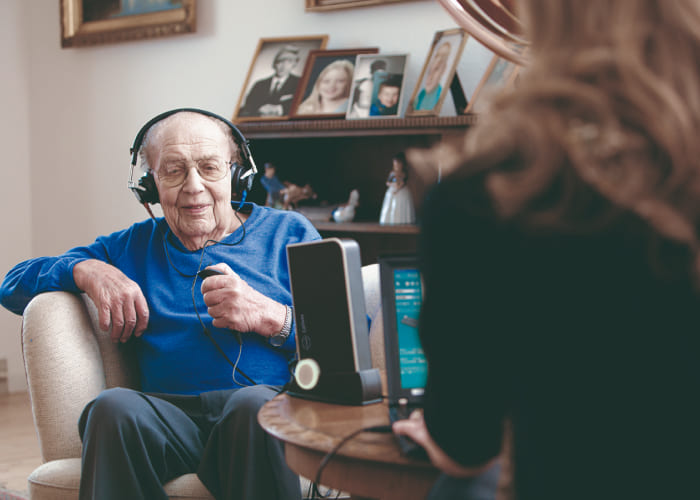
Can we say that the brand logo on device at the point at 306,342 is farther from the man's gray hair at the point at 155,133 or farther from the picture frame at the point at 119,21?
the picture frame at the point at 119,21

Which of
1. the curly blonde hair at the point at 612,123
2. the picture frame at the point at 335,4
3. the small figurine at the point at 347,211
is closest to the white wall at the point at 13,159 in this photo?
the picture frame at the point at 335,4

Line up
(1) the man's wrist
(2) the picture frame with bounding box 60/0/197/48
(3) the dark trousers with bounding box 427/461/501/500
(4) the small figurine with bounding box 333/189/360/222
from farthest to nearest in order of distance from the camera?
(2) the picture frame with bounding box 60/0/197/48 → (4) the small figurine with bounding box 333/189/360/222 → (1) the man's wrist → (3) the dark trousers with bounding box 427/461/501/500

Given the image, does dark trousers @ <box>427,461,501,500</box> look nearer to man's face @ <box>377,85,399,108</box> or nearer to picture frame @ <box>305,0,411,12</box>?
man's face @ <box>377,85,399,108</box>

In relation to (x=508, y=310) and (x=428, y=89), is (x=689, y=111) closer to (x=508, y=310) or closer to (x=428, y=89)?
(x=508, y=310)

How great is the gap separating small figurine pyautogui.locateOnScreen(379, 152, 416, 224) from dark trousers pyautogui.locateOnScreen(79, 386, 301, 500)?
1194 mm

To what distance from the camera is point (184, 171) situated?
1696mm

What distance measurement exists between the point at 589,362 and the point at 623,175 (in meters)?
0.16

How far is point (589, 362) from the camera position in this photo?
23.2 inches

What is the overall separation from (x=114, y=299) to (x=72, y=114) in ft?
8.10

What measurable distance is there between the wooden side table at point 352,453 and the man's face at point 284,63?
6.53ft

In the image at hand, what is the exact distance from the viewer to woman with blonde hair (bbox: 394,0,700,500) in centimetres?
55

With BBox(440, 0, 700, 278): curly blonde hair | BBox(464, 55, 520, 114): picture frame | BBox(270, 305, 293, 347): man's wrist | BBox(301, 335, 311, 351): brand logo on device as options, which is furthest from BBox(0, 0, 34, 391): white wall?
BBox(440, 0, 700, 278): curly blonde hair

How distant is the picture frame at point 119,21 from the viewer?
128 inches

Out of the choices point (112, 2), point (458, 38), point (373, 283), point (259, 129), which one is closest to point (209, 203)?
point (373, 283)
